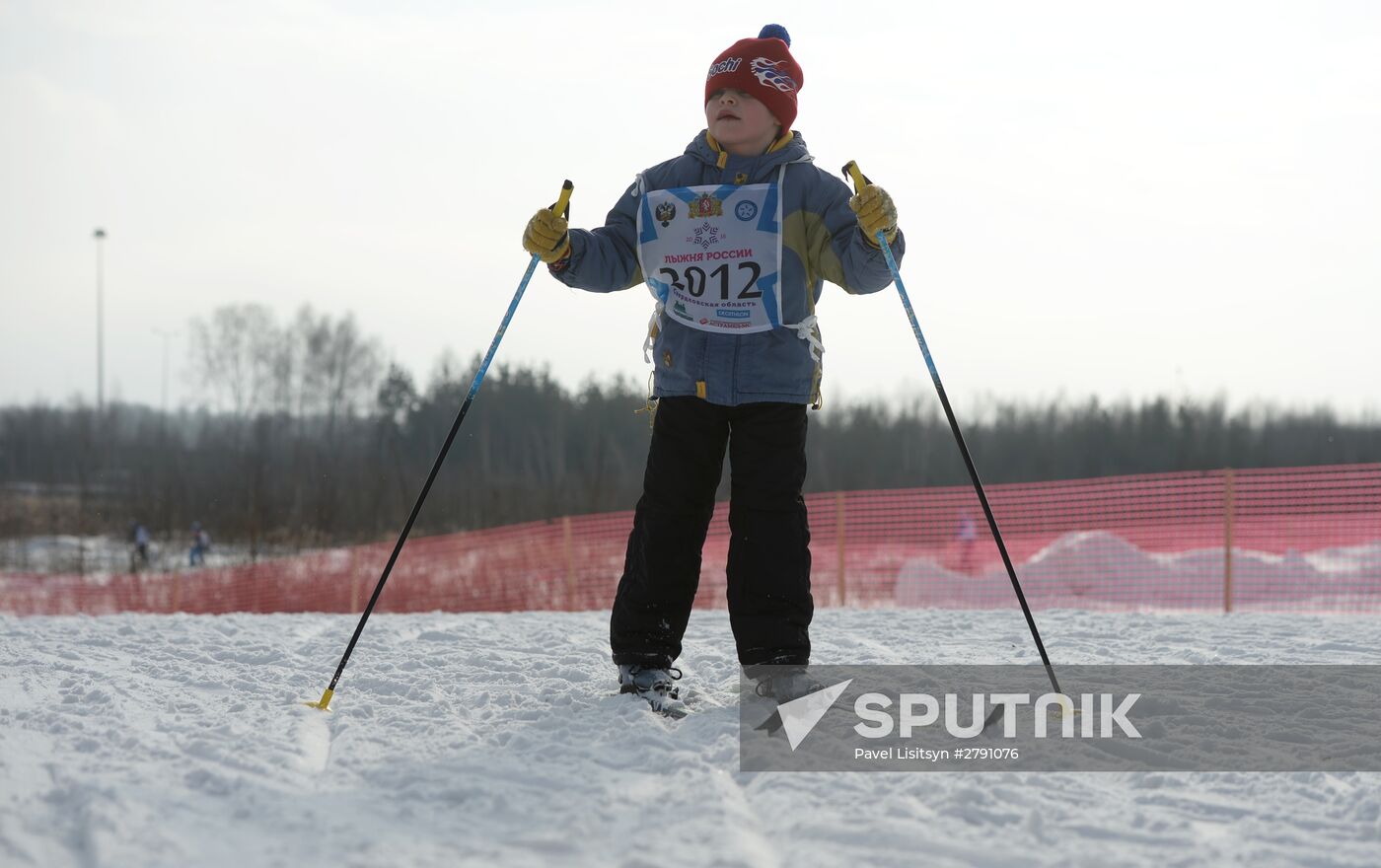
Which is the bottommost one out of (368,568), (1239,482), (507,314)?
(368,568)

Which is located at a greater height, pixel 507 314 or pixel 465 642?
pixel 507 314

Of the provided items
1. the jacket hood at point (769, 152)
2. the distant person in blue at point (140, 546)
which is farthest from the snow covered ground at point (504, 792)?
the distant person in blue at point (140, 546)

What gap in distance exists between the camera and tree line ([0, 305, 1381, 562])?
3075cm

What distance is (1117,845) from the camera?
1.68 metres

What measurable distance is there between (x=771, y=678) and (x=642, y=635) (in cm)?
36

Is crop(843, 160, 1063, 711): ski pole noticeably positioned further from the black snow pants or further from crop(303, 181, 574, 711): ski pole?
crop(303, 181, 574, 711): ski pole

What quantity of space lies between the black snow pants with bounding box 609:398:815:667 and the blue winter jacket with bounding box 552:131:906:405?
6 cm

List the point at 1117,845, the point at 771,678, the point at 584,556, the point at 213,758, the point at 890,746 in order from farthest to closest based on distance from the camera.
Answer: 1. the point at 584,556
2. the point at 771,678
3. the point at 890,746
4. the point at 213,758
5. the point at 1117,845

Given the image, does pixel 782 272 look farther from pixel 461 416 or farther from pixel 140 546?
pixel 140 546

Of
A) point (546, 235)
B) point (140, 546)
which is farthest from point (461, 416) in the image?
point (140, 546)

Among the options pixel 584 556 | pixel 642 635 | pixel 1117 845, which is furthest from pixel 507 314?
pixel 584 556

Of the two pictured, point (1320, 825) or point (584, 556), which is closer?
point (1320, 825)

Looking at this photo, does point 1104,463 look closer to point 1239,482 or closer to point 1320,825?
point 1239,482

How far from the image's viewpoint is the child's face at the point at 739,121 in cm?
293
